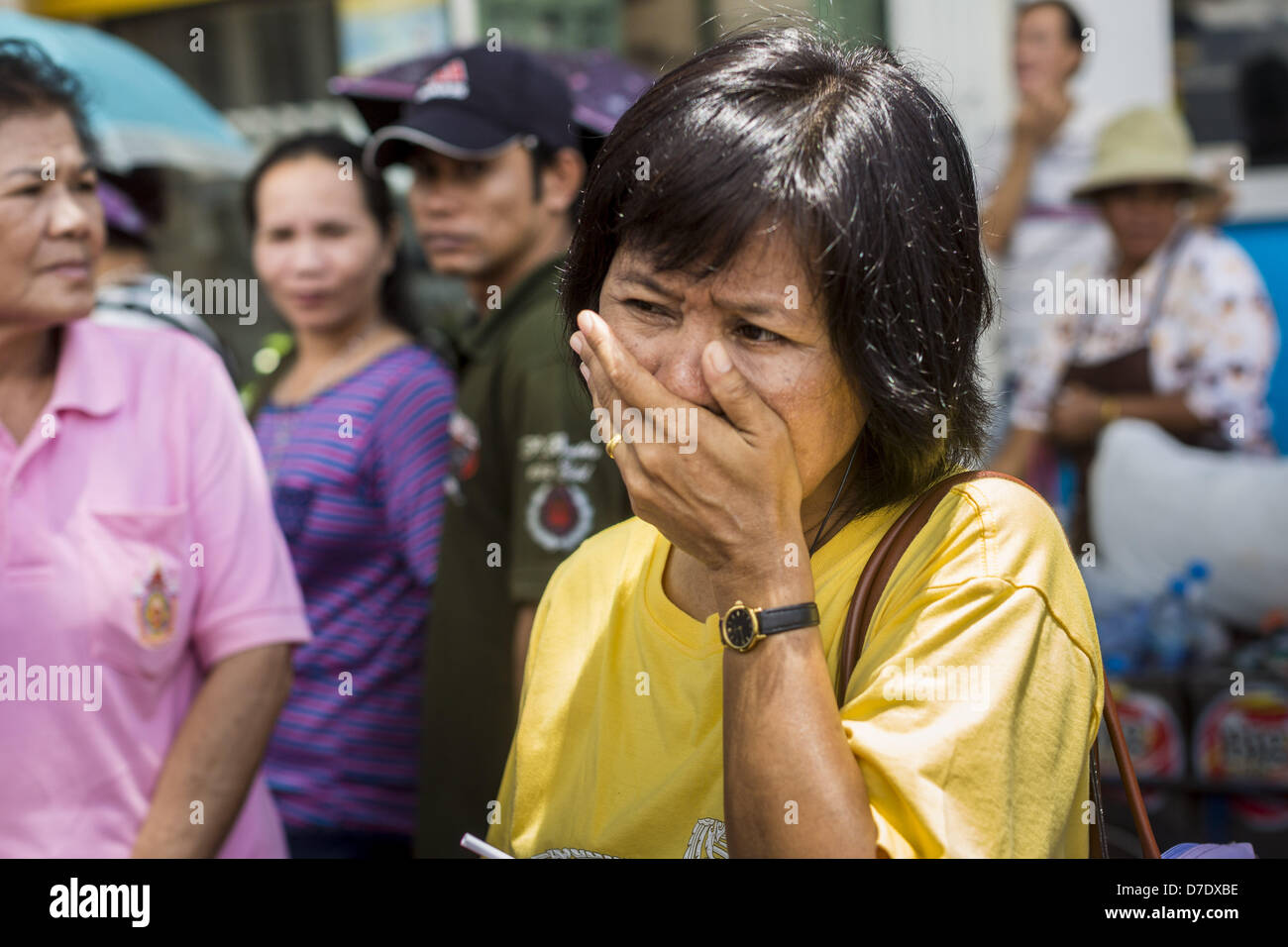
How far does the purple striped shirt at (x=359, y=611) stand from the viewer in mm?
3027

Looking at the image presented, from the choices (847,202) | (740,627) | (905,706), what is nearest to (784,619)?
(740,627)

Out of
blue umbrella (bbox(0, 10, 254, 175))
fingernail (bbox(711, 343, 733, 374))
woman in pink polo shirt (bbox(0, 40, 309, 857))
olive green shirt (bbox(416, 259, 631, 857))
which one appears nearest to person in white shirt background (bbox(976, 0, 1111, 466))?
olive green shirt (bbox(416, 259, 631, 857))

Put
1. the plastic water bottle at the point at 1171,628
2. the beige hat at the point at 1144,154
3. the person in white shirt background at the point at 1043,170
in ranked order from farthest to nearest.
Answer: the person in white shirt background at the point at 1043,170 < the beige hat at the point at 1144,154 < the plastic water bottle at the point at 1171,628

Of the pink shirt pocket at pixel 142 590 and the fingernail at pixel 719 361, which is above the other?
the fingernail at pixel 719 361

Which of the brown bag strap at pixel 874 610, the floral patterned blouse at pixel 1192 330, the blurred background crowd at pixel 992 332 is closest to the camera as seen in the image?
the brown bag strap at pixel 874 610

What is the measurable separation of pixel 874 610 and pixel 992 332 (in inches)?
35.0

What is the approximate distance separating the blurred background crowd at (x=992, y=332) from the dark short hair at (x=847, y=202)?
15.8 inches

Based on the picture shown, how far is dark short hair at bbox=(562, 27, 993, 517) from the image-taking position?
134 cm

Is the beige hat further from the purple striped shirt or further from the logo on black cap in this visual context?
the purple striped shirt

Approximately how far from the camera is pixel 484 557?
2.83 metres

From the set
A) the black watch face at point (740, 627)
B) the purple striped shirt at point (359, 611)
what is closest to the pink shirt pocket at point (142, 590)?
the purple striped shirt at point (359, 611)

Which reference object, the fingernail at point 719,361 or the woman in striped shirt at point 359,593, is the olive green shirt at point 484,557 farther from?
the fingernail at point 719,361

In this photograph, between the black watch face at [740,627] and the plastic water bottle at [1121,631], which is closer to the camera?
the black watch face at [740,627]

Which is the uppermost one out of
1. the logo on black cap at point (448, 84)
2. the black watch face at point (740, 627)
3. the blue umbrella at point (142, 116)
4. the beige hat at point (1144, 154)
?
the blue umbrella at point (142, 116)
